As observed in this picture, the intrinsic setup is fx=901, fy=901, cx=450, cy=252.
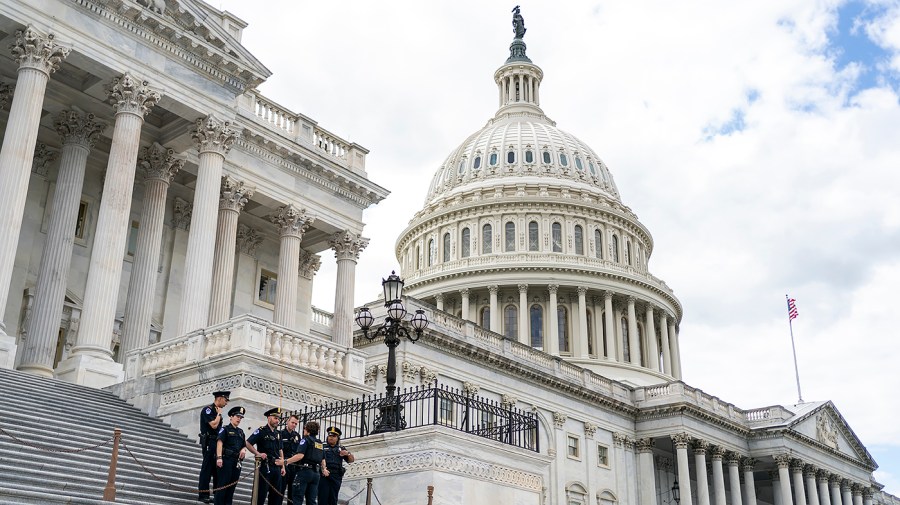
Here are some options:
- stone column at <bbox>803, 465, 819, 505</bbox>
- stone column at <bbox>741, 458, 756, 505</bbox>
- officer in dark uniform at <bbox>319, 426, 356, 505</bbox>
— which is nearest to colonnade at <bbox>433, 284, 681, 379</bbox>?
stone column at <bbox>741, 458, 756, 505</bbox>

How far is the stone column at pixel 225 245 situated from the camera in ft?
Answer: 103

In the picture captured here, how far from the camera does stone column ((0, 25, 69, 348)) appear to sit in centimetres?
2262

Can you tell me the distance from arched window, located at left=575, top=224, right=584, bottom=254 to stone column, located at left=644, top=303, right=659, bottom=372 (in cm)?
765

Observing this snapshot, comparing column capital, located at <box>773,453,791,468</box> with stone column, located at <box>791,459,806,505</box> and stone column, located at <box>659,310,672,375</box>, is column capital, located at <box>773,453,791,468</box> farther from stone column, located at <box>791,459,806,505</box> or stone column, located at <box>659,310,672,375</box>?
stone column, located at <box>659,310,672,375</box>

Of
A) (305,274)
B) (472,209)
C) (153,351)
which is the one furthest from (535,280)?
(153,351)

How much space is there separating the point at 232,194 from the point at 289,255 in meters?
3.55

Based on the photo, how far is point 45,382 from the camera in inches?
796

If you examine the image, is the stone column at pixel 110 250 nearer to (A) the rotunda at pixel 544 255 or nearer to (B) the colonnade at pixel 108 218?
(B) the colonnade at pixel 108 218

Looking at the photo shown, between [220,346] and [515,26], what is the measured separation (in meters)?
97.8

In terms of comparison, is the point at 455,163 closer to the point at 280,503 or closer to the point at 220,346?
the point at 220,346

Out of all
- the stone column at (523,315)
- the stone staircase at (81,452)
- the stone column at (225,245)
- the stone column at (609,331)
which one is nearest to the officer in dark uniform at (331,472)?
the stone staircase at (81,452)

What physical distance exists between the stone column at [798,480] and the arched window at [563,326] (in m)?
19.1

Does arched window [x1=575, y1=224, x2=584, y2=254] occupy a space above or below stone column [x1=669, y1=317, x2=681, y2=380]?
above

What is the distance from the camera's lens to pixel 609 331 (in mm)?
74312
